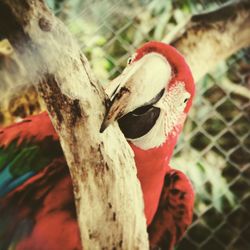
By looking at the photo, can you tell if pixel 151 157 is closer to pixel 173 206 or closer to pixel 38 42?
pixel 173 206

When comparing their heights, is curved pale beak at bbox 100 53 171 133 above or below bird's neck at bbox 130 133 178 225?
above

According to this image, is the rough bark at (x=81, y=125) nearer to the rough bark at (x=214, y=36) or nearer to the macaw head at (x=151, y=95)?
the macaw head at (x=151, y=95)

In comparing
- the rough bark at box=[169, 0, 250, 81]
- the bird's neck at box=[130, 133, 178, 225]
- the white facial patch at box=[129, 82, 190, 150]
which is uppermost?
the rough bark at box=[169, 0, 250, 81]

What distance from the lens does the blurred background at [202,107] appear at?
44.6 inches

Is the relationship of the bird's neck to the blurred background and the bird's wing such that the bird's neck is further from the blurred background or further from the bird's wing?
the bird's wing

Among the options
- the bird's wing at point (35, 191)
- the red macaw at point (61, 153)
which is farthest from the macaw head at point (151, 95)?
the bird's wing at point (35, 191)

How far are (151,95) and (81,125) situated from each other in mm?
170

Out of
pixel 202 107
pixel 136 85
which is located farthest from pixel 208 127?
pixel 136 85

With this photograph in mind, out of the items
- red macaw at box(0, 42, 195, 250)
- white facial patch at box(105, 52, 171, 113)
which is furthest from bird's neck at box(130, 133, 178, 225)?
white facial patch at box(105, 52, 171, 113)

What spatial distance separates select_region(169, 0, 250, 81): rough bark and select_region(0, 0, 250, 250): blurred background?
2 cm

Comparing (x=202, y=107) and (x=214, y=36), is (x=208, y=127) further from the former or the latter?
(x=214, y=36)

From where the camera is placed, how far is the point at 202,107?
1195 mm

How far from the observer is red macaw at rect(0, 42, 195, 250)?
3.36 ft

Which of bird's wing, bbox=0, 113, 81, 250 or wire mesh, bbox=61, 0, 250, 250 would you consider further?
wire mesh, bbox=61, 0, 250, 250
